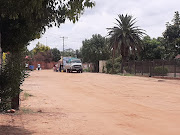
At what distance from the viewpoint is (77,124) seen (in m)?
7.60

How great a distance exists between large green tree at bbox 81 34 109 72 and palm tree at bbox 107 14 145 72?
16381 mm

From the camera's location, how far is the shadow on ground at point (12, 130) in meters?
6.24

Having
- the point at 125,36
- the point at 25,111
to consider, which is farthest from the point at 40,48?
the point at 25,111

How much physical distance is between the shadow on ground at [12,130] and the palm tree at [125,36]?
36.0 metres

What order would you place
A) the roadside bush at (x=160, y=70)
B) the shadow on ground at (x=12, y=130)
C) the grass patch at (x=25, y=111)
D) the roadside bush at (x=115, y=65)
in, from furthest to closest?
the roadside bush at (x=115, y=65)
the roadside bush at (x=160, y=70)
the grass patch at (x=25, y=111)
the shadow on ground at (x=12, y=130)

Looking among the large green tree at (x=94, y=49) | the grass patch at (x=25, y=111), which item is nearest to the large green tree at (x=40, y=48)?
the large green tree at (x=94, y=49)

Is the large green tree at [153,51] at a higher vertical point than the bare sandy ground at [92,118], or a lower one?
higher

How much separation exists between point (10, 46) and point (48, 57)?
79.2 metres

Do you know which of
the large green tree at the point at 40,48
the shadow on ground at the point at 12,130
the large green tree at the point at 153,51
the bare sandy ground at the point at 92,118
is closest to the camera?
the shadow on ground at the point at 12,130

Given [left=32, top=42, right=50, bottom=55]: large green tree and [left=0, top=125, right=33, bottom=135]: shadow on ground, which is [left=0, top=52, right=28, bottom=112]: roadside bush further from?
[left=32, top=42, right=50, bottom=55]: large green tree

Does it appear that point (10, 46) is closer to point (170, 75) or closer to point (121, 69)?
point (170, 75)

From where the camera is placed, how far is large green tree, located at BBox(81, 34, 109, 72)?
61312mm

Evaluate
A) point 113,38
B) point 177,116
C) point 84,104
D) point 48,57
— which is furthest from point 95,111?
point 48,57

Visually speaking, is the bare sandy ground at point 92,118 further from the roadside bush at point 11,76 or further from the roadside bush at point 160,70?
the roadside bush at point 160,70
